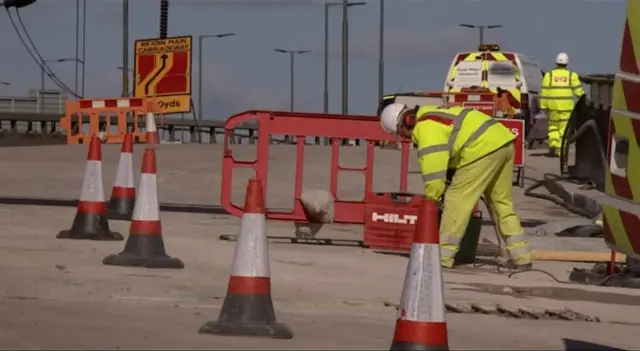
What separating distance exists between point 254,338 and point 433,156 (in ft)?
15.7

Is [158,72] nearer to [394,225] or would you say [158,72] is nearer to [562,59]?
[562,59]

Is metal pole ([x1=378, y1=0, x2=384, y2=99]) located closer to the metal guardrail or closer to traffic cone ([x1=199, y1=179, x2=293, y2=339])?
the metal guardrail

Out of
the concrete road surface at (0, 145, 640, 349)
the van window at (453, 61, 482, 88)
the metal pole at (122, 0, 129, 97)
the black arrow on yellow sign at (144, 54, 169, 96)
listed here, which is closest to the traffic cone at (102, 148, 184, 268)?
the concrete road surface at (0, 145, 640, 349)

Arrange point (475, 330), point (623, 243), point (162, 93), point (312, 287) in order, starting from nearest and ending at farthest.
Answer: point (623, 243) < point (475, 330) < point (312, 287) < point (162, 93)

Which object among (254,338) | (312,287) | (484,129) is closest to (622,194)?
(254,338)

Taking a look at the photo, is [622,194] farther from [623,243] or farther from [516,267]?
[516,267]

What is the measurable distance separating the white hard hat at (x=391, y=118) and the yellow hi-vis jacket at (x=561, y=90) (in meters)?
16.0

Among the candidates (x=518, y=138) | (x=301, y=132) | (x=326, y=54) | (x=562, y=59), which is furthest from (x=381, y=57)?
(x=301, y=132)

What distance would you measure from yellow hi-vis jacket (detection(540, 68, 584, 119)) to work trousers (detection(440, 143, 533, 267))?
16098 millimetres

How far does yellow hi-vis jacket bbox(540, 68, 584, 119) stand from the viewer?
94.6 ft

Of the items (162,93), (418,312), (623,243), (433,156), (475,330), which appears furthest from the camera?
(162,93)

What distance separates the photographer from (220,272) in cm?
1123

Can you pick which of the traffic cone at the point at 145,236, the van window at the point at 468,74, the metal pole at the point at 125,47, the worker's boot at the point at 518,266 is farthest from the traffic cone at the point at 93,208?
the metal pole at the point at 125,47

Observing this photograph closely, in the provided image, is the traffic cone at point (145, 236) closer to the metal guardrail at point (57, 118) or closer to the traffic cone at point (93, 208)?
the traffic cone at point (93, 208)
